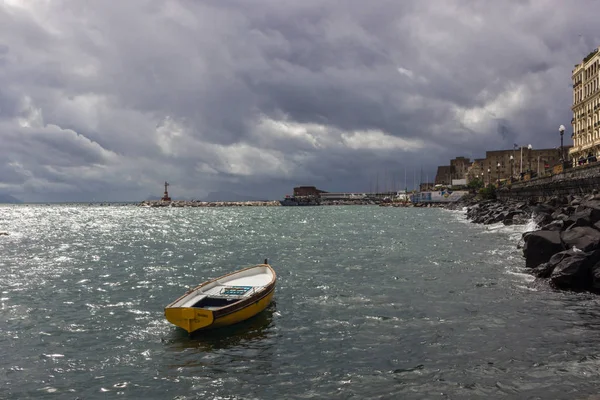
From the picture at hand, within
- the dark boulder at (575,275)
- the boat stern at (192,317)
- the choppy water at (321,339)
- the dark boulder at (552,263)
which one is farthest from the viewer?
the dark boulder at (552,263)

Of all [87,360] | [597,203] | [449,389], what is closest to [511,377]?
[449,389]

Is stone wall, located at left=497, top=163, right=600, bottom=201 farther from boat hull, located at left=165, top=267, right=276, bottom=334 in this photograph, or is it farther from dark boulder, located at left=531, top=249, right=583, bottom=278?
boat hull, located at left=165, top=267, right=276, bottom=334

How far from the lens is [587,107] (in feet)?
272

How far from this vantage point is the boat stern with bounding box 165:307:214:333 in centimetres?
1532

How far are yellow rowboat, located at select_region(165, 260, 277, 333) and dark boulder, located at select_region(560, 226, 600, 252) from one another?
15.0 metres

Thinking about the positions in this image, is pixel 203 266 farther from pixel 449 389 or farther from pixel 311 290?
pixel 449 389

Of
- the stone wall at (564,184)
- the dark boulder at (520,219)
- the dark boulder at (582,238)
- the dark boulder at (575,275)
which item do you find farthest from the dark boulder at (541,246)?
the dark boulder at (520,219)

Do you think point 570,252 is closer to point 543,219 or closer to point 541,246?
point 541,246

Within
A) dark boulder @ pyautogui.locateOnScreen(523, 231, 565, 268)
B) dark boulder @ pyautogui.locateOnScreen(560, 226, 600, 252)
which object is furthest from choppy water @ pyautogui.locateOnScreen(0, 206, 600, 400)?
dark boulder @ pyautogui.locateOnScreen(560, 226, 600, 252)

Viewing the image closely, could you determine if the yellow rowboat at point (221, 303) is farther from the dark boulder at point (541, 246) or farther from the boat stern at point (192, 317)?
the dark boulder at point (541, 246)

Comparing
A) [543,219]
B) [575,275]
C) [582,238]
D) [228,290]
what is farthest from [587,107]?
[228,290]

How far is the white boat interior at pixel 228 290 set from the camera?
→ 1733cm

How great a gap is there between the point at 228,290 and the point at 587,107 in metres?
87.2

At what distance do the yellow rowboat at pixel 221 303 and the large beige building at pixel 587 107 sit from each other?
235 ft
